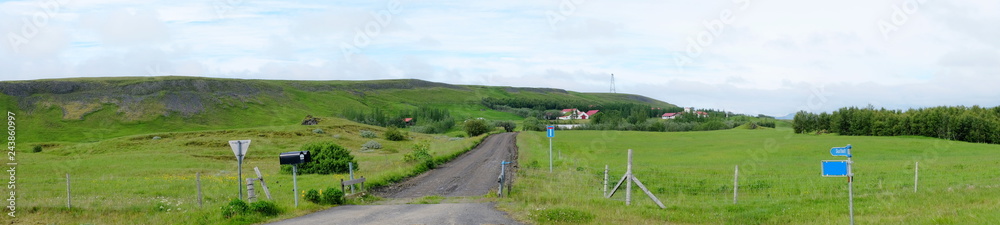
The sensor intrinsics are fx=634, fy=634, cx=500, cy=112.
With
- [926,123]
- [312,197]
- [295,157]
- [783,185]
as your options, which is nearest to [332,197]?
[312,197]

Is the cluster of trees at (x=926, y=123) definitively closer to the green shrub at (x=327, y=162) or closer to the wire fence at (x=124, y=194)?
the green shrub at (x=327, y=162)

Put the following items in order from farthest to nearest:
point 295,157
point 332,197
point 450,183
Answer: point 450,183, point 332,197, point 295,157

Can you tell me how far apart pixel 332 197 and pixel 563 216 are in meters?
7.40

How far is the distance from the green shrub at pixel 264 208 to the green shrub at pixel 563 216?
21.5 ft

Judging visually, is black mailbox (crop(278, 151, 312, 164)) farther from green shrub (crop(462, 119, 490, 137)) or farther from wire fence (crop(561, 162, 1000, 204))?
green shrub (crop(462, 119, 490, 137))

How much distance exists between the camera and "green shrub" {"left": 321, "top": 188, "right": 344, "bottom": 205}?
720 inches

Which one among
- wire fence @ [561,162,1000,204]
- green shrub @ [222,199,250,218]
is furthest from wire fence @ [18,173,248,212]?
wire fence @ [561,162,1000,204]

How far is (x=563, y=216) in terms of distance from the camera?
14562 millimetres

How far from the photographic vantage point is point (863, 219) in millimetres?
13789

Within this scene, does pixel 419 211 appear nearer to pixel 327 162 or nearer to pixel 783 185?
pixel 783 185

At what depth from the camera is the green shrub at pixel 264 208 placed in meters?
15.4

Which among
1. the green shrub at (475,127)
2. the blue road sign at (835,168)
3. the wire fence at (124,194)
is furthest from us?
the green shrub at (475,127)

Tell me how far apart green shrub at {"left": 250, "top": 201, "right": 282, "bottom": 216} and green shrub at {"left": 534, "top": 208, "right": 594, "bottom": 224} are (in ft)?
21.5

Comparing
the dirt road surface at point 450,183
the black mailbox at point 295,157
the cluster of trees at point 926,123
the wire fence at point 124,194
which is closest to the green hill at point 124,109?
the wire fence at point 124,194
